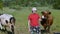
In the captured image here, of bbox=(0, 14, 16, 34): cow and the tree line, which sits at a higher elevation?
the tree line

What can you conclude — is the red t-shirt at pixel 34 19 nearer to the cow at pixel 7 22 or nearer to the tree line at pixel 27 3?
the tree line at pixel 27 3

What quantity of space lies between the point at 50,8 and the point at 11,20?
1.12 metres

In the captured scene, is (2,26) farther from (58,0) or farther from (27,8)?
(58,0)

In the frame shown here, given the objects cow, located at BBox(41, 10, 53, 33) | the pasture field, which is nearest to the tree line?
the pasture field

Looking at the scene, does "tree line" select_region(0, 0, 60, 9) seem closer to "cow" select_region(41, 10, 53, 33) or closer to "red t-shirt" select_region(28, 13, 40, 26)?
"cow" select_region(41, 10, 53, 33)

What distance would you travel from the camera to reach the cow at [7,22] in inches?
245

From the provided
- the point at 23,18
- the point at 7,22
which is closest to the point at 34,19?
the point at 23,18

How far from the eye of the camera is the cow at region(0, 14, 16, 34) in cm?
623

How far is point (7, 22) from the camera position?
246 inches

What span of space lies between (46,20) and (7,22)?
107cm

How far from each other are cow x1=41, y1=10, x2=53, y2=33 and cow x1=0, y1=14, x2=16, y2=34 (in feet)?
2.62

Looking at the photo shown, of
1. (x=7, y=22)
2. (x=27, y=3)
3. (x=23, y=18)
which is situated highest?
(x=27, y=3)

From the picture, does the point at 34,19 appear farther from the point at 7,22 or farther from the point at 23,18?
the point at 7,22

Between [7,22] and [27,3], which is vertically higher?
[27,3]
